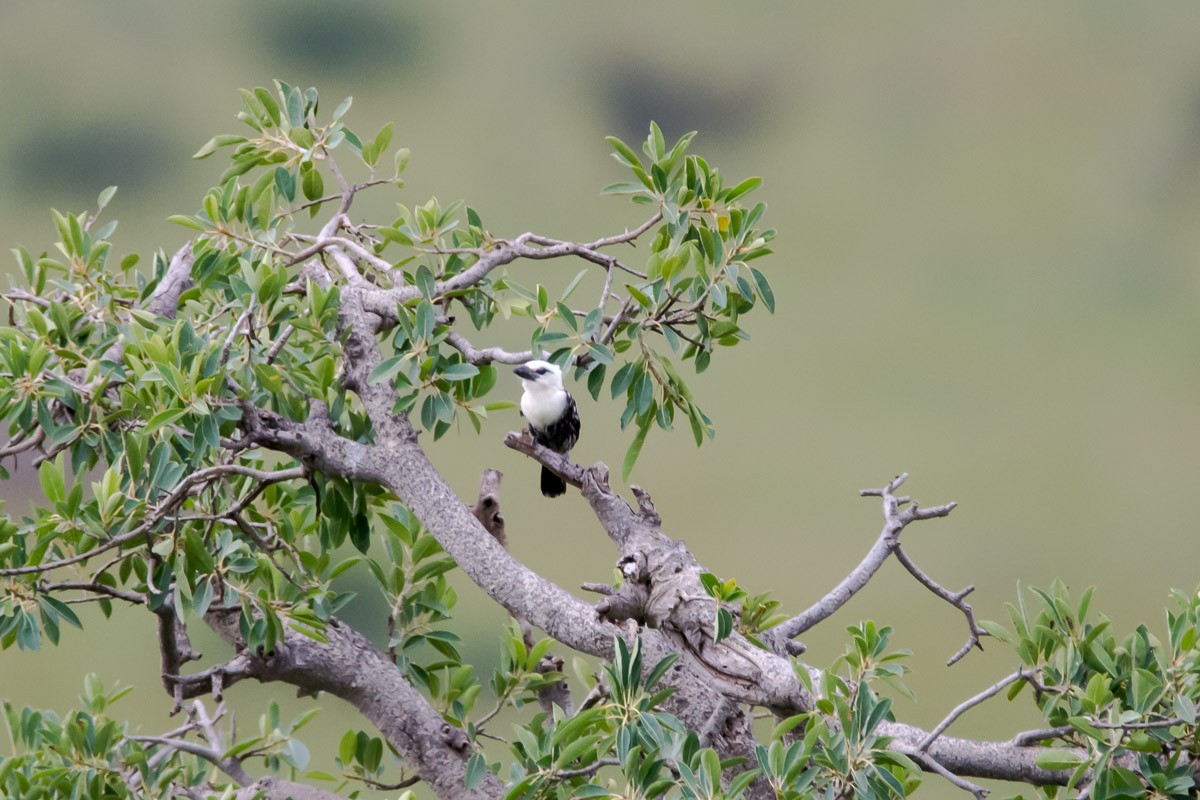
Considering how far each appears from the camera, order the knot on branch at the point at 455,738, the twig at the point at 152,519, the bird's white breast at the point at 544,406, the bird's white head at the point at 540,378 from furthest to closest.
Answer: the bird's white breast at the point at 544,406 < the bird's white head at the point at 540,378 < the knot on branch at the point at 455,738 < the twig at the point at 152,519

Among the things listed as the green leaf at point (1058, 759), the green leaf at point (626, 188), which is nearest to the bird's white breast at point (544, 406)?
the green leaf at point (626, 188)

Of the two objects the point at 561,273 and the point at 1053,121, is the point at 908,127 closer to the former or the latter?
the point at 1053,121

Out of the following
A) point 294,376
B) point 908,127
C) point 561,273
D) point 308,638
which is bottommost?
point 308,638

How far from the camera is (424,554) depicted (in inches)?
83.7

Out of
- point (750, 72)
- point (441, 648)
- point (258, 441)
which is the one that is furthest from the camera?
point (750, 72)

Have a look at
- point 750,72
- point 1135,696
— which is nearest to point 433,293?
point 1135,696

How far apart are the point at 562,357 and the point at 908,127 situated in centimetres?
295

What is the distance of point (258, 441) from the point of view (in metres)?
1.78

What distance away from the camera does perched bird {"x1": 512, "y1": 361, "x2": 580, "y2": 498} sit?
2.86m

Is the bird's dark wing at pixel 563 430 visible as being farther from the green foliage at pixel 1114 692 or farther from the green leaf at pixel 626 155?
the green foliage at pixel 1114 692

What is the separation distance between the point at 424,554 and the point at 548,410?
867 millimetres

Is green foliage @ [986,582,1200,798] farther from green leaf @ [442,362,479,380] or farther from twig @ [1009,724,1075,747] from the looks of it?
green leaf @ [442,362,479,380]

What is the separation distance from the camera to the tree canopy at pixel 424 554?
160 cm

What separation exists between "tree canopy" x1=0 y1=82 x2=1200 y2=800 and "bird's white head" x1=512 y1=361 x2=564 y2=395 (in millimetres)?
690
